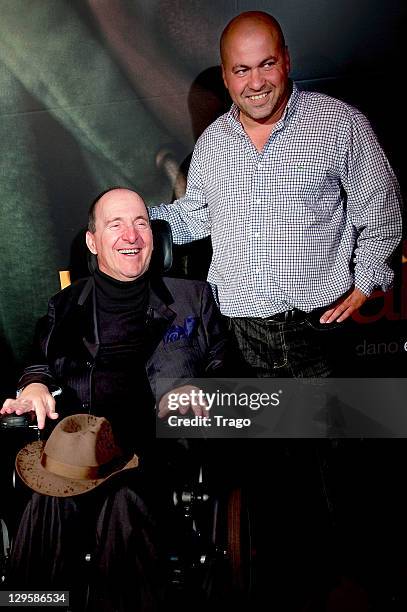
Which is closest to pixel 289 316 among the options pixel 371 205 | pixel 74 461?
pixel 371 205

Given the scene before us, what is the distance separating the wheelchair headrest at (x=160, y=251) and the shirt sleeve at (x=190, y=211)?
0.22 meters

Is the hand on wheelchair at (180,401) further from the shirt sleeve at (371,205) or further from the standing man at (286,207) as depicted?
the shirt sleeve at (371,205)

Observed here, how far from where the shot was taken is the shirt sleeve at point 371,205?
2670 mm

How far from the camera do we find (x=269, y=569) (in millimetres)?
2805

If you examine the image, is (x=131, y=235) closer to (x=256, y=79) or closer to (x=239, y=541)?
(x=256, y=79)

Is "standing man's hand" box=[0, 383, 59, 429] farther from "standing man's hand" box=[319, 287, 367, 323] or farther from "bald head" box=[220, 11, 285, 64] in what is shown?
"bald head" box=[220, 11, 285, 64]

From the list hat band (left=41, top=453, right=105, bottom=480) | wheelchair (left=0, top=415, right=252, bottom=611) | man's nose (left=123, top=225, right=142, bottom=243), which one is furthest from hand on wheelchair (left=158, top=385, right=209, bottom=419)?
man's nose (left=123, top=225, right=142, bottom=243)

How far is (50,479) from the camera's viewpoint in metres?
2.29

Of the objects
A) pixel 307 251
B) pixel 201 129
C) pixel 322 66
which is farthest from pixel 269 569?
pixel 322 66

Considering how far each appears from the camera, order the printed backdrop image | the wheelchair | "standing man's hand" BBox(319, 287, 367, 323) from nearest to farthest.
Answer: the wheelchair, "standing man's hand" BBox(319, 287, 367, 323), the printed backdrop image

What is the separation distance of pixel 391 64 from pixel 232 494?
6.75ft

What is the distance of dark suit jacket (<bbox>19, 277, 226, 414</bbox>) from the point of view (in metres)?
2.64

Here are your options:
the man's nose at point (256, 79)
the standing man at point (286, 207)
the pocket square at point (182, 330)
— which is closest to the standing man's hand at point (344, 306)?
the standing man at point (286, 207)

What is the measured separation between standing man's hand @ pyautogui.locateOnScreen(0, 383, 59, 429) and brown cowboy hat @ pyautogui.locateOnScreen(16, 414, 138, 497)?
0.29 feet
